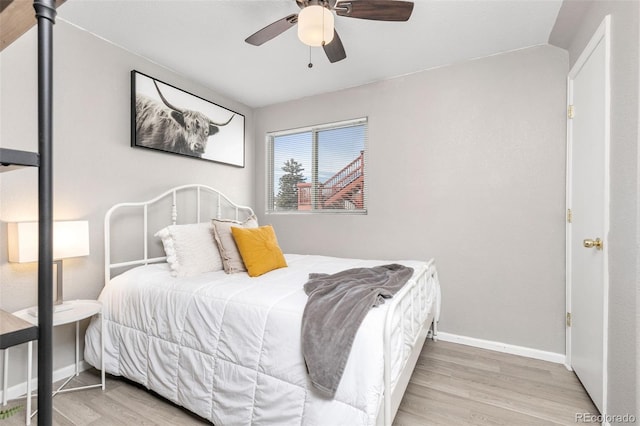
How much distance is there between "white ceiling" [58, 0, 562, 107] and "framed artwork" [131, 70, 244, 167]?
255mm

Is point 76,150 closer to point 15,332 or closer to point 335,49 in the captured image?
point 335,49

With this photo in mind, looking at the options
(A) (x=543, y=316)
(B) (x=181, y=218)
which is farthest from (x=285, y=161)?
(A) (x=543, y=316)

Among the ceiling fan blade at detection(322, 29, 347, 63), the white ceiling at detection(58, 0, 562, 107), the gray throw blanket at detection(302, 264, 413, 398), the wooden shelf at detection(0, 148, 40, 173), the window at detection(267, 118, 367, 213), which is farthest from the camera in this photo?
the window at detection(267, 118, 367, 213)

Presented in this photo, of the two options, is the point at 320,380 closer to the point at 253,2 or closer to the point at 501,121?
the point at 253,2

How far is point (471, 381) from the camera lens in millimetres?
2164

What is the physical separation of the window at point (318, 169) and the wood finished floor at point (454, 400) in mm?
1747

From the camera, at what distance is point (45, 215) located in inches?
22.1

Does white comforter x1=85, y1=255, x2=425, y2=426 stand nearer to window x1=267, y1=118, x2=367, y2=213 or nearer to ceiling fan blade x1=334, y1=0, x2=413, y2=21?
window x1=267, y1=118, x2=367, y2=213

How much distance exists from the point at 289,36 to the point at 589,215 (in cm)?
247

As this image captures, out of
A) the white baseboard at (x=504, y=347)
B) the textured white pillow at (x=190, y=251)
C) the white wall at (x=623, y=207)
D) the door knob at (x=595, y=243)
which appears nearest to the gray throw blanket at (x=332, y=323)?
the textured white pillow at (x=190, y=251)

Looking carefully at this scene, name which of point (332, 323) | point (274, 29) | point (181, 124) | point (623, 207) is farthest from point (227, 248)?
point (623, 207)

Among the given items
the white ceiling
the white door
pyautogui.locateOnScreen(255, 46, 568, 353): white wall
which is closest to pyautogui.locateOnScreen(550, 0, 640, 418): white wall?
the white door

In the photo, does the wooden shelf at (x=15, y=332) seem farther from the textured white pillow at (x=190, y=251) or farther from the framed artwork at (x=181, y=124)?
the framed artwork at (x=181, y=124)

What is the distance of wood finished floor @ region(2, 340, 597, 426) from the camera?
5.78 ft
